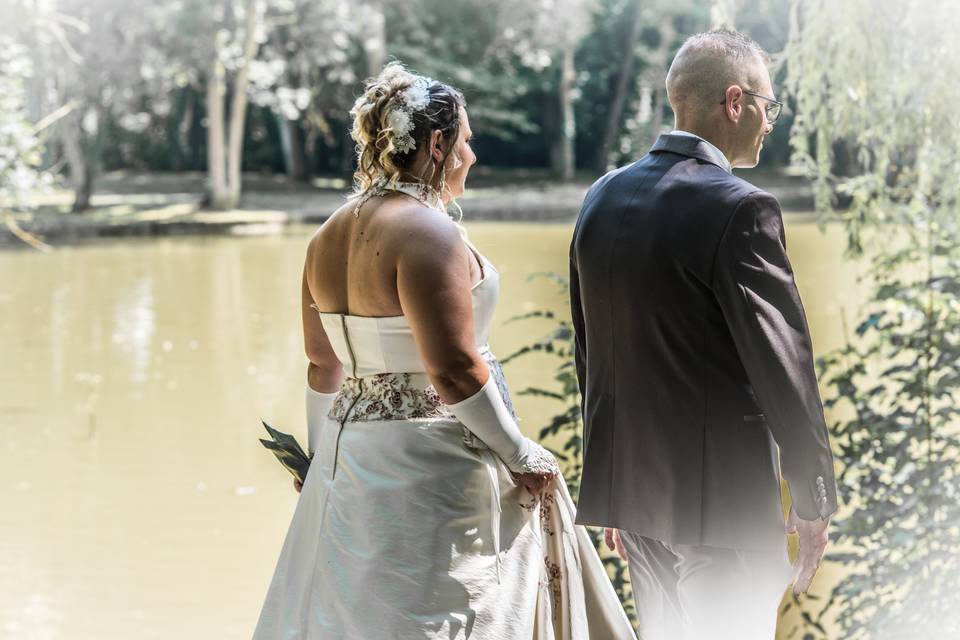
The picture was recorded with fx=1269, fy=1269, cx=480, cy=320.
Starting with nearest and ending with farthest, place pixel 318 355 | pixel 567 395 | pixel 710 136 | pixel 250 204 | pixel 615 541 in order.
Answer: pixel 710 136
pixel 615 541
pixel 318 355
pixel 567 395
pixel 250 204

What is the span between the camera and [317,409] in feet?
10.0

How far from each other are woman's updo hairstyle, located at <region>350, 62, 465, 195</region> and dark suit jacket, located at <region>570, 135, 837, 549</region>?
1.21ft

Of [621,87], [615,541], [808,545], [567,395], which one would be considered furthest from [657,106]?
[808,545]

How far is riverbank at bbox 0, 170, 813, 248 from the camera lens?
25.3 metres

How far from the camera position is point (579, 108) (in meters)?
40.2

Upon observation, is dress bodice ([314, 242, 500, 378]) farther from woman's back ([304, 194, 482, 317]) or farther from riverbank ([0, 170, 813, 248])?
riverbank ([0, 170, 813, 248])

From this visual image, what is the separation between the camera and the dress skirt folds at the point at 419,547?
2684mm

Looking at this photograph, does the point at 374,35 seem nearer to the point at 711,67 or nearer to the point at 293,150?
the point at 293,150

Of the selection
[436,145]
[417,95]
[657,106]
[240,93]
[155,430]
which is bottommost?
[657,106]

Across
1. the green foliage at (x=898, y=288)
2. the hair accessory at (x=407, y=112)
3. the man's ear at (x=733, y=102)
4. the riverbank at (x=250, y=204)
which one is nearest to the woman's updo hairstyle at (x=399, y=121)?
the hair accessory at (x=407, y=112)

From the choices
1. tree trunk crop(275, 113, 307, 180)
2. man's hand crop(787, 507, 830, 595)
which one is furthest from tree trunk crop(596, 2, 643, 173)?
man's hand crop(787, 507, 830, 595)

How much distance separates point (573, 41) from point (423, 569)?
32784mm

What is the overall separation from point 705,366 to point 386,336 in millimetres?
691

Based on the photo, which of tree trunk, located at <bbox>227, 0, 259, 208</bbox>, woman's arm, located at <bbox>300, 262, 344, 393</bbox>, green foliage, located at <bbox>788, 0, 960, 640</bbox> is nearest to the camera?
woman's arm, located at <bbox>300, 262, 344, 393</bbox>
